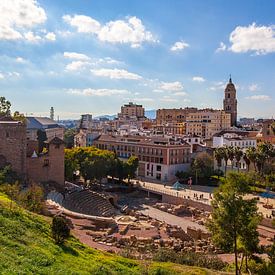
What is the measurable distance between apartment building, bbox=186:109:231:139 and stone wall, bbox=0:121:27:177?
79.8 meters

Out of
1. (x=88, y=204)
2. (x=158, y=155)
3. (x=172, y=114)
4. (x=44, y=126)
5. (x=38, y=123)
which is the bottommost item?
(x=88, y=204)

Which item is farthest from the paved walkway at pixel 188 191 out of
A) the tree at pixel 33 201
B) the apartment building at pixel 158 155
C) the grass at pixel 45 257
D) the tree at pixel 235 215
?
the grass at pixel 45 257

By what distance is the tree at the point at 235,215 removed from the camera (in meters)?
21.2

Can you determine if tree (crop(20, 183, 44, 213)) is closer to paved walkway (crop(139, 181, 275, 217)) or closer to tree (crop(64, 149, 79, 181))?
tree (crop(64, 149, 79, 181))

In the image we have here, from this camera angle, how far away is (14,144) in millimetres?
45312

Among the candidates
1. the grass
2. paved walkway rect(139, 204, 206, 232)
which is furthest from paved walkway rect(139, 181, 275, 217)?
the grass

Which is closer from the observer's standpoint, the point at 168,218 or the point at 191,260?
the point at 191,260

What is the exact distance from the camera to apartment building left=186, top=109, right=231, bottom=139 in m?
119

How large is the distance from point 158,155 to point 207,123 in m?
52.0

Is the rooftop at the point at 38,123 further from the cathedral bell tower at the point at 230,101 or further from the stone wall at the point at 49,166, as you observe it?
the cathedral bell tower at the point at 230,101

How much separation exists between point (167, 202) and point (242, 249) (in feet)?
111

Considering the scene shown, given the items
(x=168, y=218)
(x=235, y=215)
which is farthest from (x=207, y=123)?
(x=235, y=215)

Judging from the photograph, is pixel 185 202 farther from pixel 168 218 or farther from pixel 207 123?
pixel 207 123

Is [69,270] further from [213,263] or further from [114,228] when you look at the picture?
[114,228]
